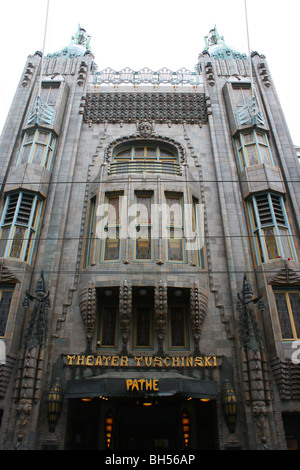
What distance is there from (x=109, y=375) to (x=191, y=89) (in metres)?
20.9

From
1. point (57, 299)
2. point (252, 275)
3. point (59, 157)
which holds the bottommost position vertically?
point (57, 299)

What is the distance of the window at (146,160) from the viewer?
2094 cm

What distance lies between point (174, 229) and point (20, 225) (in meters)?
8.28

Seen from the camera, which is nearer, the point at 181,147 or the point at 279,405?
the point at 279,405

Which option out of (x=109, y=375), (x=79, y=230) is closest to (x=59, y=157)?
(x=79, y=230)

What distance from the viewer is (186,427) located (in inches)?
619

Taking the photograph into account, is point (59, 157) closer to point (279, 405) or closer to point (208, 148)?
point (208, 148)

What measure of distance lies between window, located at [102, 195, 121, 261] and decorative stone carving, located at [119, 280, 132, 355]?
1.92 meters

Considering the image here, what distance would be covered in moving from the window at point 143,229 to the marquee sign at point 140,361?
4.85 metres

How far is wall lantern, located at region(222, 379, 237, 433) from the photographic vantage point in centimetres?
1438

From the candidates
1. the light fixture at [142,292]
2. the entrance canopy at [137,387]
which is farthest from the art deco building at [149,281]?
the light fixture at [142,292]

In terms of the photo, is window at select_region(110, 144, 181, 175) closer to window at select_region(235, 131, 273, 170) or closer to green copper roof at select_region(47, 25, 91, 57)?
window at select_region(235, 131, 273, 170)

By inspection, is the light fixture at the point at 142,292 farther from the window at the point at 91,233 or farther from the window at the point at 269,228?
the window at the point at 269,228
